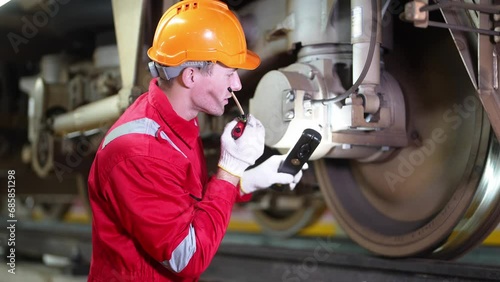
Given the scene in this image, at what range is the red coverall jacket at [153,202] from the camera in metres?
1.81

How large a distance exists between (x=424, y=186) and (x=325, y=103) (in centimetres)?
62

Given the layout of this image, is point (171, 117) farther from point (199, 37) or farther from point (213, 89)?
point (199, 37)

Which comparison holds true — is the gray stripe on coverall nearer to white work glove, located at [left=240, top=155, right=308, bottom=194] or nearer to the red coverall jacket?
the red coverall jacket

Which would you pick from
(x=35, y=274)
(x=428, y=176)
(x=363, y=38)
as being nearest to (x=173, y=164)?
(x=363, y=38)

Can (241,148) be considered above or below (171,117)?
below

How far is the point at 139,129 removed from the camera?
193 cm

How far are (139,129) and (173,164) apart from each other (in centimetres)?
15

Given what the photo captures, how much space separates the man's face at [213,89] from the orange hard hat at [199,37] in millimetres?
33

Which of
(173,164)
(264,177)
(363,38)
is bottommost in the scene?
(264,177)

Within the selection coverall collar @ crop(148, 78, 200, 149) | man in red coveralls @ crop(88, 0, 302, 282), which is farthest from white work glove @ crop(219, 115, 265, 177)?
coverall collar @ crop(148, 78, 200, 149)

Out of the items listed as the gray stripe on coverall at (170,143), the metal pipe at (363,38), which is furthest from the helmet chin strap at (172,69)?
the metal pipe at (363,38)

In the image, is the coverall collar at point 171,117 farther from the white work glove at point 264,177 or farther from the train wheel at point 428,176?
the train wheel at point 428,176

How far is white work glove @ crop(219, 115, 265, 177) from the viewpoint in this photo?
205 cm

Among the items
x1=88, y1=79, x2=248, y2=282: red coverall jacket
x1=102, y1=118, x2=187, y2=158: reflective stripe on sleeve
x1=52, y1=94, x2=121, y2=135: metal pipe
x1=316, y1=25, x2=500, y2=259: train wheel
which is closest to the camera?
x1=88, y1=79, x2=248, y2=282: red coverall jacket
